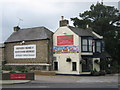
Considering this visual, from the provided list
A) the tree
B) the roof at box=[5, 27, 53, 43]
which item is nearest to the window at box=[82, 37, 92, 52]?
the roof at box=[5, 27, 53, 43]

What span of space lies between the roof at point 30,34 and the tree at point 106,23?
1147 centimetres

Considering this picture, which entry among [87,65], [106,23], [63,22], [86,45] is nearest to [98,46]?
[86,45]

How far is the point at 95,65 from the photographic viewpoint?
3197 centimetres

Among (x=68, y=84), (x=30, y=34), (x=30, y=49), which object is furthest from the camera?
(x=30, y=34)

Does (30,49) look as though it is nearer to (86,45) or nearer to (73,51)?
(73,51)

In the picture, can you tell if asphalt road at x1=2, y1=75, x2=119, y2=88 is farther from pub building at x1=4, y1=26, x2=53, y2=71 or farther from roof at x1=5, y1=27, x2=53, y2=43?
roof at x1=5, y1=27, x2=53, y2=43

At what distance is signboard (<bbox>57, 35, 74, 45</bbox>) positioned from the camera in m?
30.9

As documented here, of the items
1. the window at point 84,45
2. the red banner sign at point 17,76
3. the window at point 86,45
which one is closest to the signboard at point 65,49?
the window at point 84,45

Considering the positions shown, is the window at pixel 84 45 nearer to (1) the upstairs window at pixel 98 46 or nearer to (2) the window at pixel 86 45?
(2) the window at pixel 86 45

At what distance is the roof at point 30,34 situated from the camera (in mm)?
33531

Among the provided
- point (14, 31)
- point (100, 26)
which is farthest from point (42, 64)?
point (100, 26)

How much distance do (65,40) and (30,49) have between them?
653 centimetres

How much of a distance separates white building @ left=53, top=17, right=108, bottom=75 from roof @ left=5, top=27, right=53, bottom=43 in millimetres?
2030

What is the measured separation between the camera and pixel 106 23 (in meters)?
40.6
